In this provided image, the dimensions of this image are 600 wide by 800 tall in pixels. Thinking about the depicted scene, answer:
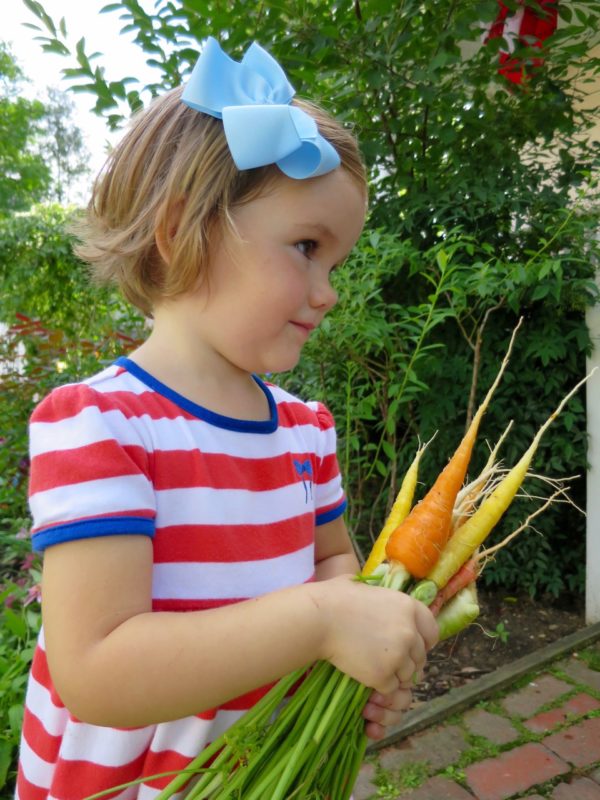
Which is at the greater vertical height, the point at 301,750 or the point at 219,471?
the point at 219,471

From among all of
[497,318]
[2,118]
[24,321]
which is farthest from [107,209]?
[2,118]

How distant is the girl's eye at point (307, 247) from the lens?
38.4 inches

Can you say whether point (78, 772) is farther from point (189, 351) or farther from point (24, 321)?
point (24, 321)

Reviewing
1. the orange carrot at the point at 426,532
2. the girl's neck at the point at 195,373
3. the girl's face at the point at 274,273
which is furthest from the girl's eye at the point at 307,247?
the orange carrot at the point at 426,532

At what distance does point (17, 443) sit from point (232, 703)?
257 cm

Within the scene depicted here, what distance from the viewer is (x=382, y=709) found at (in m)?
1.00

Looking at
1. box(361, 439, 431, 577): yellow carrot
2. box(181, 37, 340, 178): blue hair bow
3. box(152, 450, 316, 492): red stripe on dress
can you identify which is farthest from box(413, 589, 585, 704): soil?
box(181, 37, 340, 178): blue hair bow

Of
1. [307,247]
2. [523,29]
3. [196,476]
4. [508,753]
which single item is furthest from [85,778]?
[523,29]

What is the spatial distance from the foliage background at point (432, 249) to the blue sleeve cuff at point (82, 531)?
1.86 m

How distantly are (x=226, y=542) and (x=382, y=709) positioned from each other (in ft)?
1.20

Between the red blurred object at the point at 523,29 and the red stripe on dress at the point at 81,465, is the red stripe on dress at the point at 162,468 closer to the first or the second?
the red stripe on dress at the point at 81,465

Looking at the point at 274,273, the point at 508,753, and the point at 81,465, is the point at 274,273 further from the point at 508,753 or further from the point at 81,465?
the point at 508,753

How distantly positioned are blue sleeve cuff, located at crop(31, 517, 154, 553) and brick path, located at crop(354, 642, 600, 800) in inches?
72.4

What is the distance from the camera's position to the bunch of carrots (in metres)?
Answer: 0.88
